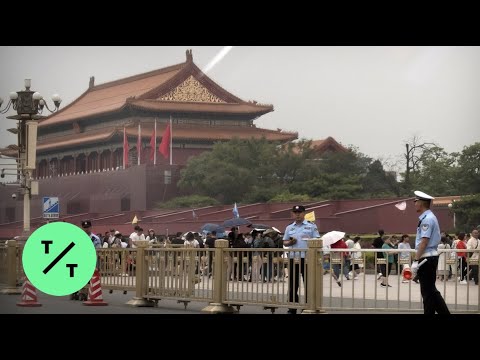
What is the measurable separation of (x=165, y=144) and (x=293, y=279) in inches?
1108

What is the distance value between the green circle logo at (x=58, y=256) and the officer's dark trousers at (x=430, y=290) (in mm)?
3096

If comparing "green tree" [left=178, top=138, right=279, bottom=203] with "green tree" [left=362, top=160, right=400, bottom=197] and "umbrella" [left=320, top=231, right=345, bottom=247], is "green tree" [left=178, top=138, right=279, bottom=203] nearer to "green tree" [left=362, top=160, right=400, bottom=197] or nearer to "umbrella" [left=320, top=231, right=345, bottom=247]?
"green tree" [left=362, top=160, right=400, bottom=197]

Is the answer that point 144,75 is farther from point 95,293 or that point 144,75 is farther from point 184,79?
point 95,293

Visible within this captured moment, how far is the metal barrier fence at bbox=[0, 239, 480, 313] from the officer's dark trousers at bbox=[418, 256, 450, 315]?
676 millimetres

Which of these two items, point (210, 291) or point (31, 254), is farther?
point (210, 291)

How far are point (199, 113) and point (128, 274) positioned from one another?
1109 inches

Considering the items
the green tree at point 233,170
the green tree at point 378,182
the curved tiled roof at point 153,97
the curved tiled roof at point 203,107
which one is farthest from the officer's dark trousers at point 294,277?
the curved tiled roof at point 203,107

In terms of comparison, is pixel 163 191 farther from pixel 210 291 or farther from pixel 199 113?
pixel 210 291

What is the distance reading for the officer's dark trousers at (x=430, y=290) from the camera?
7492mm

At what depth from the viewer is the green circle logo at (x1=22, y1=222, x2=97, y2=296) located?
8914 mm

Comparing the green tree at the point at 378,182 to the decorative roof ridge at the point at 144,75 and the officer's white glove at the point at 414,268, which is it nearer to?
→ the decorative roof ridge at the point at 144,75
